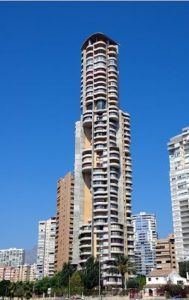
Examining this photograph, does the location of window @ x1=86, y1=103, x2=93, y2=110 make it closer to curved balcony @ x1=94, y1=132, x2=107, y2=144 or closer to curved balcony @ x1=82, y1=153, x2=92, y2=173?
curved balcony @ x1=94, y1=132, x2=107, y2=144

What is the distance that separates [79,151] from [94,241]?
31675 mm

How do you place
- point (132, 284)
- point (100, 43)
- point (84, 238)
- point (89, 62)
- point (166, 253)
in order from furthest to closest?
point (166, 253) → point (89, 62) → point (100, 43) → point (84, 238) → point (132, 284)

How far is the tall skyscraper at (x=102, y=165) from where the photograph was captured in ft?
427

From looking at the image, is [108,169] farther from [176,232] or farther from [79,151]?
[176,232]

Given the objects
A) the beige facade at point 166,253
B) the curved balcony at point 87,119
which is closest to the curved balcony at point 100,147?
the curved balcony at point 87,119

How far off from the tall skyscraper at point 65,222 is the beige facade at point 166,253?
125ft

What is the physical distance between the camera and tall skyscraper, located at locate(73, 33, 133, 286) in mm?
130125

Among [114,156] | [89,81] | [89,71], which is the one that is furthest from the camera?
[89,71]

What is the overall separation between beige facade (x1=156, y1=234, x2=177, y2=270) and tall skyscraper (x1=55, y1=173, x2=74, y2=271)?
38.0 metres

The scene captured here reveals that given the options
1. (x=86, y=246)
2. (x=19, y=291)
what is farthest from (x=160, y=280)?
(x=19, y=291)

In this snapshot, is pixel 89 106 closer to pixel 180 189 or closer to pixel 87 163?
pixel 87 163

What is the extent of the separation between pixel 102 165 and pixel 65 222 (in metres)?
42.1

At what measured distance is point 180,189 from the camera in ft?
523

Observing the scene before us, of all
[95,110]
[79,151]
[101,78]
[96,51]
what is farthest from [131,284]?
[96,51]
